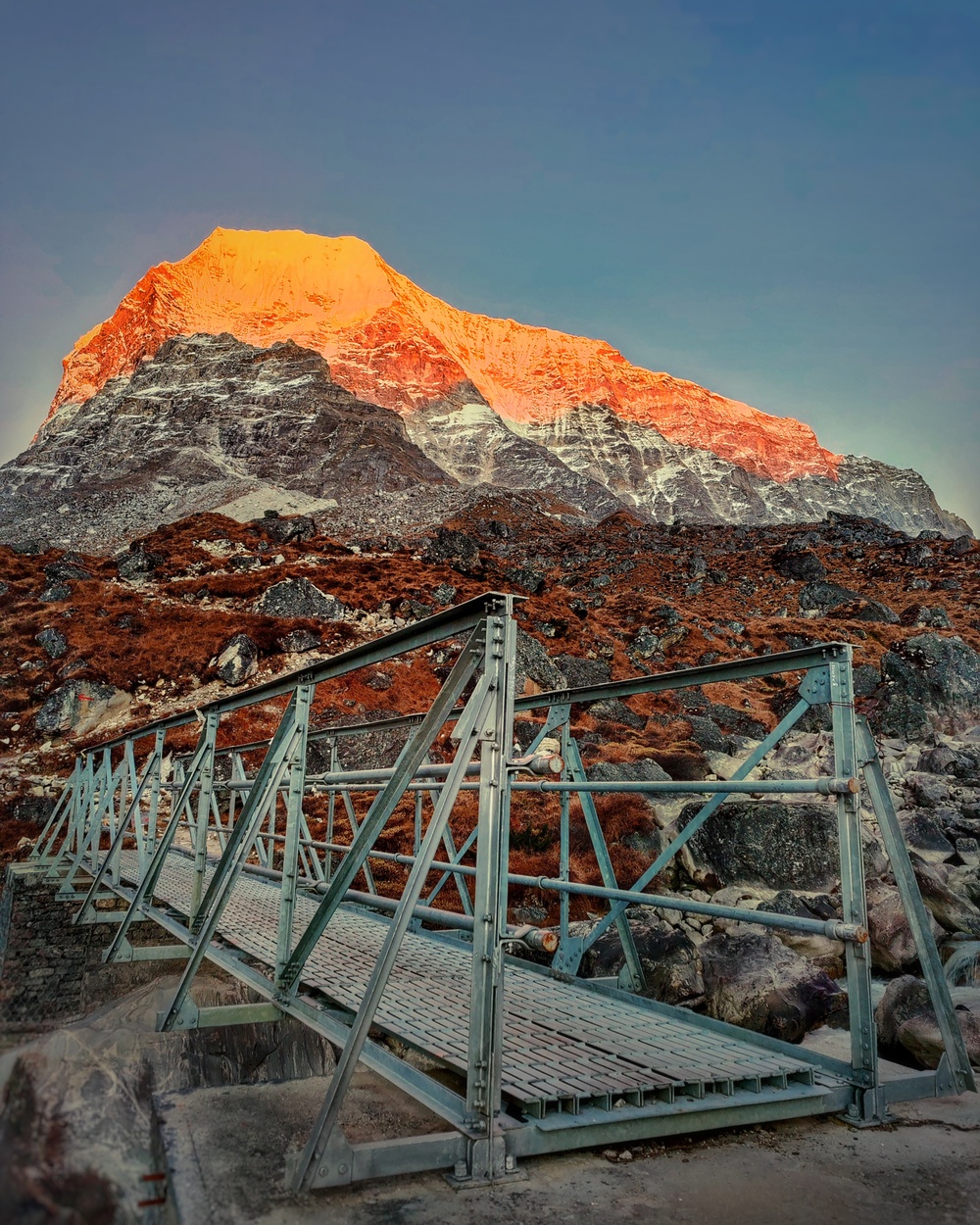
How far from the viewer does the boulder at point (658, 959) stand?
262 inches

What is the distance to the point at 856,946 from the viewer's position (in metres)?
3.63

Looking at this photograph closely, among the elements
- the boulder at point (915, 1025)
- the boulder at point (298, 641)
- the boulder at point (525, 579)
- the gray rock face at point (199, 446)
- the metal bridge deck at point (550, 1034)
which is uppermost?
the gray rock face at point (199, 446)

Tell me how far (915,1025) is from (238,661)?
89.2 ft

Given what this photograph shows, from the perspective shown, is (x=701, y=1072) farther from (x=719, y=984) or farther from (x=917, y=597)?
(x=917, y=597)

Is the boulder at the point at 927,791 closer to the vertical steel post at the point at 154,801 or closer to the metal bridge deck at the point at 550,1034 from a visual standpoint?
the metal bridge deck at the point at 550,1034

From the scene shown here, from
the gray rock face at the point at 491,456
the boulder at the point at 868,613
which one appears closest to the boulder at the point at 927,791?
the boulder at the point at 868,613

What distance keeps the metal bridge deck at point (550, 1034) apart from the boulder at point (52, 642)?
2688cm

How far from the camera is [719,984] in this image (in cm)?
655

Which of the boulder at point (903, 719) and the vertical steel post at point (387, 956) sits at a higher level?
the boulder at point (903, 719)

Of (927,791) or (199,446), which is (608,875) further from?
(199,446)

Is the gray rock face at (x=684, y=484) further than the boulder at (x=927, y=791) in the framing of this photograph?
Yes

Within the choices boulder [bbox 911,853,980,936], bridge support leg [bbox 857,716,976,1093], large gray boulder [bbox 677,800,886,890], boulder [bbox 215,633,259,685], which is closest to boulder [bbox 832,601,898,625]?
boulder [bbox 215,633,259,685]

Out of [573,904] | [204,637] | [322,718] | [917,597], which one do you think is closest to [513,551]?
[917,597]

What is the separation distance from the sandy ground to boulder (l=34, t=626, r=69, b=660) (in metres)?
30.1
